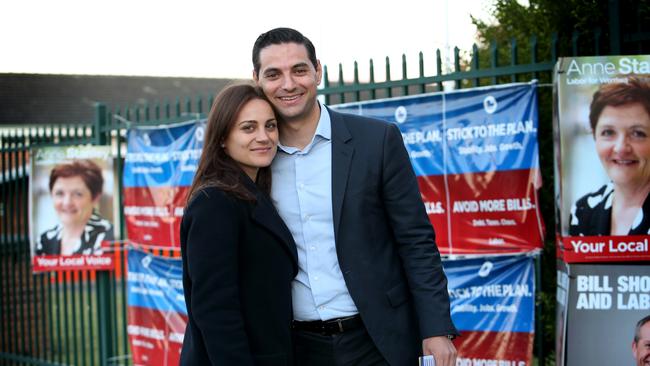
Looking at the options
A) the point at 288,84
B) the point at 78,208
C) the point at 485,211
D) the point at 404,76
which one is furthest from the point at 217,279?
the point at 78,208

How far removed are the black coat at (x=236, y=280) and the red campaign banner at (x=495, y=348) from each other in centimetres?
220

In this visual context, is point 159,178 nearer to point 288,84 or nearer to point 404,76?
point 404,76

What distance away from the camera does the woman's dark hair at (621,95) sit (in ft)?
13.6

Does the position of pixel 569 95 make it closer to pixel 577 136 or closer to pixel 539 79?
pixel 577 136

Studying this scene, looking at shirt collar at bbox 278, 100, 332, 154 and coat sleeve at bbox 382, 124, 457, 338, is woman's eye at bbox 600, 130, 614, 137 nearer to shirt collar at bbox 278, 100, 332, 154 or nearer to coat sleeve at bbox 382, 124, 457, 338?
coat sleeve at bbox 382, 124, 457, 338

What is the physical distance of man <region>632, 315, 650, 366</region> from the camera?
4.13 meters

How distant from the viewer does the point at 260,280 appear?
3.15m

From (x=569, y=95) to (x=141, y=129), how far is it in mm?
4209

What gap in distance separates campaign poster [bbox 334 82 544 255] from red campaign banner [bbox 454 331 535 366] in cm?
50

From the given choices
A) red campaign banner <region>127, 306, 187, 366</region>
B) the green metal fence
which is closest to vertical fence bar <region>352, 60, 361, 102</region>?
the green metal fence

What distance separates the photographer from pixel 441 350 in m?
3.18

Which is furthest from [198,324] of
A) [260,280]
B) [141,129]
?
[141,129]

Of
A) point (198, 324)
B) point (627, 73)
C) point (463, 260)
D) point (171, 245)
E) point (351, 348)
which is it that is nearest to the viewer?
point (198, 324)

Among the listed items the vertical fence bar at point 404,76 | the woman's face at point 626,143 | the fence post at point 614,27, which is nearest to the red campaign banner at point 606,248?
the woman's face at point 626,143
